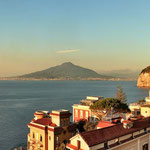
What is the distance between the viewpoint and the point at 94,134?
2031 cm

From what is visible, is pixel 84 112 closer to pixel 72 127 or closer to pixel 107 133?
pixel 72 127

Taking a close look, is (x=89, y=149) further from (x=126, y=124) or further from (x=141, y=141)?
(x=141, y=141)

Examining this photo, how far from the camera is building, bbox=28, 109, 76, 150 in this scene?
31875 millimetres

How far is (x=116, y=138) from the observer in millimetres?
21344

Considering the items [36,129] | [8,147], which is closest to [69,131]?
[36,129]

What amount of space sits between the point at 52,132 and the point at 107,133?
12430 millimetres

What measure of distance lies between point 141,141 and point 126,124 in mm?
2815

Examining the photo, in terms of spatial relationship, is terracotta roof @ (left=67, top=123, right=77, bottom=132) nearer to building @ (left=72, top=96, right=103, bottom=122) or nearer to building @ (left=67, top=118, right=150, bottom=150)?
building @ (left=72, top=96, right=103, bottom=122)

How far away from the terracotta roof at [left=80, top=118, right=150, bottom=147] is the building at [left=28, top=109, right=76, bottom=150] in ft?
37.3

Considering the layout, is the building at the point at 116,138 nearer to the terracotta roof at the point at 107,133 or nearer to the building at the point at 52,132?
the terracotta roof at the point at 107,133

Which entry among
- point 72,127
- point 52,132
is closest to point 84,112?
point 72,127

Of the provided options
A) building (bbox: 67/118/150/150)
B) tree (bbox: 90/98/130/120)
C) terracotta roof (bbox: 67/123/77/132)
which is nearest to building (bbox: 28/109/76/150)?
terracotta roof (bbox: 67/123/77/132)

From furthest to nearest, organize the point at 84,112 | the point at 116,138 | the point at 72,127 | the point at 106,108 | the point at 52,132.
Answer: the point at 84,112
the point at 106,108
the point at 72,127
the point at 52,132
the point at 116,138

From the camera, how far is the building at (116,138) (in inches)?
766
